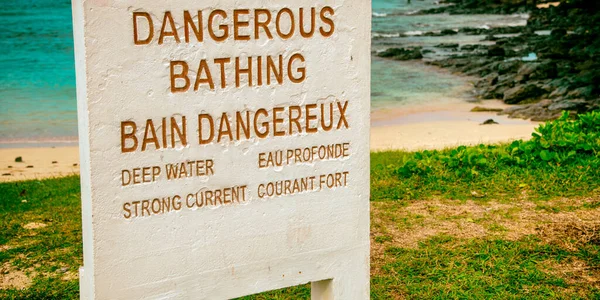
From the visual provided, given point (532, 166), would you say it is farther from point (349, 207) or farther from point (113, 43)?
point (113, 43)

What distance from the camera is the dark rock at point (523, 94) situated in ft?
55.9

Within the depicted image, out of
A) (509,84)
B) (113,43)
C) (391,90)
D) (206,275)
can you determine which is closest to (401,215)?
(206,275)

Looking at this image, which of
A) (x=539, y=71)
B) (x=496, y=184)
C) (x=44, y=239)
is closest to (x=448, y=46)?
(x=539, y=71)

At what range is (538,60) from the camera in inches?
843

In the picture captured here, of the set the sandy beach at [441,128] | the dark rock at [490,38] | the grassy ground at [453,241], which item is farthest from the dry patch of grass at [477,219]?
the dark rock at [490,38]

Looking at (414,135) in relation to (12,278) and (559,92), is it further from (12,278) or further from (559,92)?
(12,278)

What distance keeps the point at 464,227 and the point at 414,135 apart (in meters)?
8.71

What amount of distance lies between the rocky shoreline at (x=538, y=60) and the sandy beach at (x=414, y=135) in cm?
69

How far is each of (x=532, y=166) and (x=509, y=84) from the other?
12494 millimetres

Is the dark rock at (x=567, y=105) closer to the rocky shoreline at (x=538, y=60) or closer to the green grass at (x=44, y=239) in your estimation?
the rocky shoreline at (x=538, y=60)

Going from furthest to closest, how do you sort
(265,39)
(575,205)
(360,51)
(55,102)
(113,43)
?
(55,102) < (575,205) < (360,51) < (265,39) < (113,43)

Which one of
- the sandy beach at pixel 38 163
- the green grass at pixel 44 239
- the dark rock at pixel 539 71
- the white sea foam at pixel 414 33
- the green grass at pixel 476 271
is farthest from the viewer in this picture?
the white sea foam at pixel 414 33

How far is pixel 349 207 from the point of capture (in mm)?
3705

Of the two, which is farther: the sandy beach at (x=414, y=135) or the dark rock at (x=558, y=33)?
the dark rock at (x=558, y=33)
